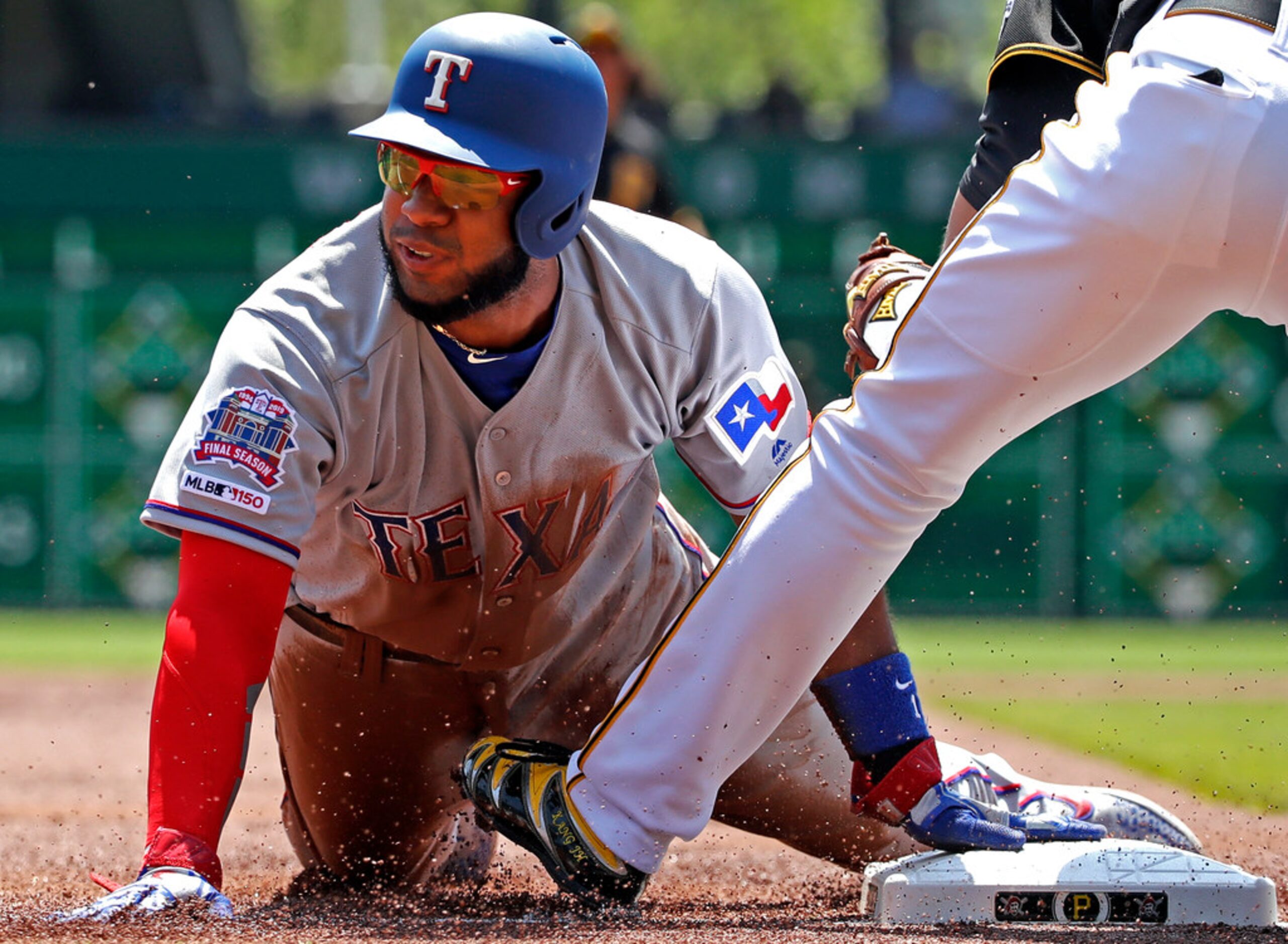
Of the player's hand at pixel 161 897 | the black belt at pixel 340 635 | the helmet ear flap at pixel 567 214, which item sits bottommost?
the player's hand at pixel 161 897

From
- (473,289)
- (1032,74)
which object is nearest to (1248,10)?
(1032,74)

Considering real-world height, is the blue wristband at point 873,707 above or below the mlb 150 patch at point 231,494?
Answer: below

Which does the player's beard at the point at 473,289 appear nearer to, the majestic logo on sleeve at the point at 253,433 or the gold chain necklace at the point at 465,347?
the gold chain necklace at the point at 465,347

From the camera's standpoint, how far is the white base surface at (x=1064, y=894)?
2781 millimetres

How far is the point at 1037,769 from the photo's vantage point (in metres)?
5.30

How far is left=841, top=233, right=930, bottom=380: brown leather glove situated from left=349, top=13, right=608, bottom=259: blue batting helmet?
0.50m

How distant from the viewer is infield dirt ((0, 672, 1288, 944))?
2.57 m

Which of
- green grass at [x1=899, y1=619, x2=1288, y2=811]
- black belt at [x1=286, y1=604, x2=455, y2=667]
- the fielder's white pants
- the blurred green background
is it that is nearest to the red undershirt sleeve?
the fielder's white pants

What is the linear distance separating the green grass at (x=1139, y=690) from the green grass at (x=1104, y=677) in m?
0.01

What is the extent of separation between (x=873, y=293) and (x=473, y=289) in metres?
0.67

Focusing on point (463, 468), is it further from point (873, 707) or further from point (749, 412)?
point (873, 707)

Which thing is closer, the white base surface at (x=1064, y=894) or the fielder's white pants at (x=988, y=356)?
the fielder's white pants at (x=988, y=356)

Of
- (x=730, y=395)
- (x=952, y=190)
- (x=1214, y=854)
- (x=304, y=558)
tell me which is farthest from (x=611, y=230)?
(x=952, y=190)

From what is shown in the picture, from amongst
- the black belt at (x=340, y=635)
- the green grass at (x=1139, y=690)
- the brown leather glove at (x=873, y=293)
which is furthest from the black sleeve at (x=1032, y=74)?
the green grass at (x=1139, y=690)
